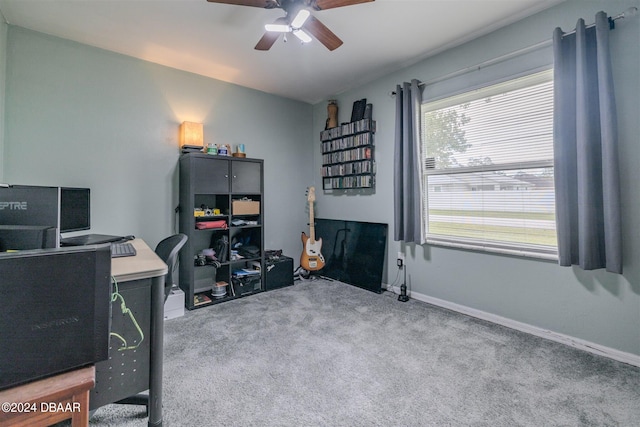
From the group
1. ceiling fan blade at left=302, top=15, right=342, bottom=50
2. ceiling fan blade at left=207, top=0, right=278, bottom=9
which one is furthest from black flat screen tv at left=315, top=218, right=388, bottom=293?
ceiling fan blade at left=207, top=0, right=278, bottom=9

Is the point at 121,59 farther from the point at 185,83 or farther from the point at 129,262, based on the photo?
the point at 129,262

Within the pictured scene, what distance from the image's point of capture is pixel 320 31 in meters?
2.07

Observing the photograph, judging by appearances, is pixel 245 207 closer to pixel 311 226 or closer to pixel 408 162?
pixel 311 226

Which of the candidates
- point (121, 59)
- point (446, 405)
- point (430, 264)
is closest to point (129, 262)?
point (446, 405)

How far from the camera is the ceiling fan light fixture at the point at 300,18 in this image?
5.81 feet

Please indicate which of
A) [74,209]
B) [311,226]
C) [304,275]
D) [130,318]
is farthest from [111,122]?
[304,275]

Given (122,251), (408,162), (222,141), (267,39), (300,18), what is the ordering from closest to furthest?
(122,251) < (300,18) < (267,39) < (408,162) < (222,141)

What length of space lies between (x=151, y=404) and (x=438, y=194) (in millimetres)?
2831

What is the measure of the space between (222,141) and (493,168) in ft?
9.75

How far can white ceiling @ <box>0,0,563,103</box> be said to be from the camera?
215 cm

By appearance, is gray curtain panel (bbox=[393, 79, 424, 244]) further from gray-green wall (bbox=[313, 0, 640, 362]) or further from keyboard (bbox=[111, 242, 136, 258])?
keyboard (bbox=[111, 242, 136, 258])

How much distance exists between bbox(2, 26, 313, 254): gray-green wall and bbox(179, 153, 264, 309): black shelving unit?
345mm

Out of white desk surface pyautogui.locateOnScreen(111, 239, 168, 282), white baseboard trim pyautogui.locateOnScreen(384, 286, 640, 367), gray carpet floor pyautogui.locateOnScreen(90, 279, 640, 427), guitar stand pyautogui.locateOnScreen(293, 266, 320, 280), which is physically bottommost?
gray carpet floor pyautogui.locateOnScreen(90, 279, 640, 427)

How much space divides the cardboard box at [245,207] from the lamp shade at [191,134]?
76 centimetres
